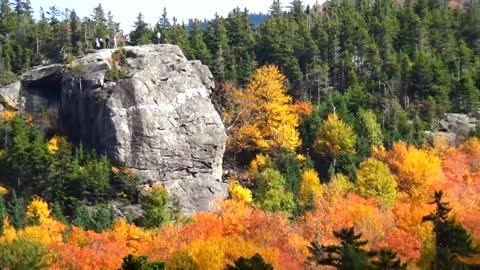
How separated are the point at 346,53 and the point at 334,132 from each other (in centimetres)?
1962

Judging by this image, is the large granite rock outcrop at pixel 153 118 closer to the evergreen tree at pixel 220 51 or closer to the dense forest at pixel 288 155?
the dense forest at pixel 288 155

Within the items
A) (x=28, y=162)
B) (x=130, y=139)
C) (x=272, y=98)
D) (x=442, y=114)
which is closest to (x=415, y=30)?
(x=442, y=114)

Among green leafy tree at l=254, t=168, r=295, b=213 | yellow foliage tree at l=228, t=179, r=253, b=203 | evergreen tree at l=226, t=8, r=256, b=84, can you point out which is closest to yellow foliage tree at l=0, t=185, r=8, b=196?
yellow foliage tree at l=228, t=179, r=253, b=203

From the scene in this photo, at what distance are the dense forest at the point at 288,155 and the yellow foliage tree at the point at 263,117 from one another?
0.57 ft

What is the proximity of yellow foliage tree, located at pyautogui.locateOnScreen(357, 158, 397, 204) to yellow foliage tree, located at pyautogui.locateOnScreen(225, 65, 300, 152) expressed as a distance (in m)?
11.8

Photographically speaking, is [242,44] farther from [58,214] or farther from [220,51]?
[58,214]

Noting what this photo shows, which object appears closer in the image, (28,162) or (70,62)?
(28,162)

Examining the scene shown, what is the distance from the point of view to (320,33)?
98.7 m

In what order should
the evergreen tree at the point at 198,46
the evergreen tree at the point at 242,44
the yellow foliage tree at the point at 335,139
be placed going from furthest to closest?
1. the evergreen tree at the point at 198,46
2. the evergreen tree at the point at 242,44
3. the yellow foliage tree at the point at 335,139

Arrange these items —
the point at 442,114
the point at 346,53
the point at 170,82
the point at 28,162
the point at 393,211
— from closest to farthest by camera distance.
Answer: the point at 393,211
the point at 28,162
the point at 170,82
the point at 442,114
the point at 346,53

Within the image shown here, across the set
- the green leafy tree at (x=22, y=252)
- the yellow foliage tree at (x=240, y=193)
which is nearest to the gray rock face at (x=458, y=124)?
the yellow foliage tree at (x=240, y=193)

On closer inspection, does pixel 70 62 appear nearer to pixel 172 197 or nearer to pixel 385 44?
pixel 172 197

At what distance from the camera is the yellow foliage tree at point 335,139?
253 ft

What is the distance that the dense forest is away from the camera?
53.3m
